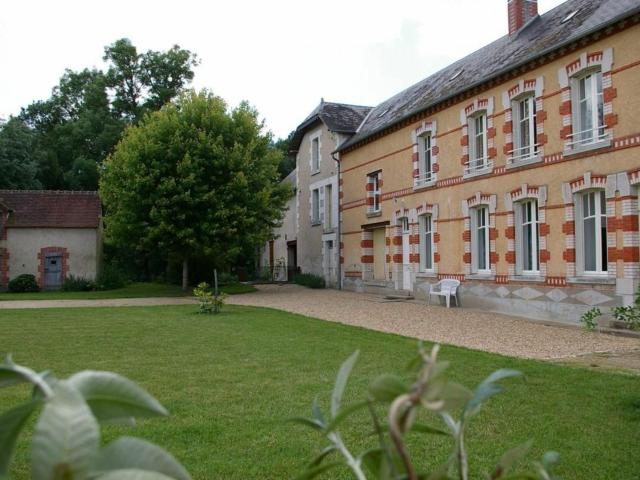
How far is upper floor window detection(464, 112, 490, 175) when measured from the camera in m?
16.7

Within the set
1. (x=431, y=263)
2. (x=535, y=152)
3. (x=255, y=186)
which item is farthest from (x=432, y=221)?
(x=255, y=186)

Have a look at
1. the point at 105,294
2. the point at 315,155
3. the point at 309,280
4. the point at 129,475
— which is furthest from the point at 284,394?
the point at 315,155

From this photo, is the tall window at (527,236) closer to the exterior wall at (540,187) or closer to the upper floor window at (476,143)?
the exterior wall at (540,187)

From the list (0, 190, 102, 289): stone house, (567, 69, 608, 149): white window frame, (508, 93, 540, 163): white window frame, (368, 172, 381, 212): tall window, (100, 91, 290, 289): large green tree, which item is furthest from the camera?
(0, 190, 102, 289): stone house

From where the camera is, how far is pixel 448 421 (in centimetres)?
104

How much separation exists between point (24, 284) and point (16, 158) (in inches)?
422

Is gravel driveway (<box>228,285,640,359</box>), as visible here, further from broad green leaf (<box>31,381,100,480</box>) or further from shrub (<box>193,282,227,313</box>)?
broad green leaf (<box>31,381,100,480</box>)

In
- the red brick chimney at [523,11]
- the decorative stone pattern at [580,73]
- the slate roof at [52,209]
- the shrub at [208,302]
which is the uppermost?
the red brick chimney at [523,11]

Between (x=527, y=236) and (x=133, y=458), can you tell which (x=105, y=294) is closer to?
(x=527, y=236)

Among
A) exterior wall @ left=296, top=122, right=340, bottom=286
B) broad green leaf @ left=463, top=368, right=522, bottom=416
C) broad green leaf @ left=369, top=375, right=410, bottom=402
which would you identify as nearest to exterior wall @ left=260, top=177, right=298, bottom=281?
exterior wall @ left=296, top=122, right=340, bottom=286

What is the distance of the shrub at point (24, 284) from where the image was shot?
25.4m

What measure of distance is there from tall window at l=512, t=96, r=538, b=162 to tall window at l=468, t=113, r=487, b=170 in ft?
4.52

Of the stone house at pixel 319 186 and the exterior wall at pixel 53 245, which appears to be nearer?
the stone house at pixel 319 186

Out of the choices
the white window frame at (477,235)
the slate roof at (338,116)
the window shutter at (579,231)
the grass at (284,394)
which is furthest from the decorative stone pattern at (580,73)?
the slate roof at (338,116)
